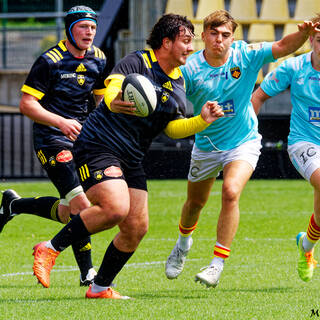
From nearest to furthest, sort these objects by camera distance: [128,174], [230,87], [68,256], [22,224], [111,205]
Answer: [111,205] < [128,174] < [230,87] < [68,256] < [22,224]

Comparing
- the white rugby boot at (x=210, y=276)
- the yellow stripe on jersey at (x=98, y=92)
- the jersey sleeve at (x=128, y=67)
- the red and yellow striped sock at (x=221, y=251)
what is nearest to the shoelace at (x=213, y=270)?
the white rugby boot at (x=210, y=276)

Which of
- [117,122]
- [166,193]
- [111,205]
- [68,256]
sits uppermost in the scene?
[117,122]

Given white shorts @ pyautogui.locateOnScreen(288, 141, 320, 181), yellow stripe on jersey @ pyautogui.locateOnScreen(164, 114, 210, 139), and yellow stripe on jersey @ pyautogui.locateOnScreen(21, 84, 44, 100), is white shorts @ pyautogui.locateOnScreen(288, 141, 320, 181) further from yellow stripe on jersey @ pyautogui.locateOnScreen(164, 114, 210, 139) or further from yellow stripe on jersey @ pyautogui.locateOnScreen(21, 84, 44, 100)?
yellow stripe on jersey @ pyautogui.locateOnScreen(21, 84, 44, 100)

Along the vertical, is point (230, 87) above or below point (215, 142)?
above

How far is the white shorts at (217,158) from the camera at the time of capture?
23.1ft

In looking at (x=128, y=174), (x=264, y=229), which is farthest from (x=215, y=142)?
(x=264, y=229)

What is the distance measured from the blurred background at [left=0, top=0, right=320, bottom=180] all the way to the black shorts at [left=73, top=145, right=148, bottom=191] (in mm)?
11373

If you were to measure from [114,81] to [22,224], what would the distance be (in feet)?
19.5

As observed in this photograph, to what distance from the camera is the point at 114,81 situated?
19.2 ft

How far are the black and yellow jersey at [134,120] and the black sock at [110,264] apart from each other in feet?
2.17

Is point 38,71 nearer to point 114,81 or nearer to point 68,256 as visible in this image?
point 114,81

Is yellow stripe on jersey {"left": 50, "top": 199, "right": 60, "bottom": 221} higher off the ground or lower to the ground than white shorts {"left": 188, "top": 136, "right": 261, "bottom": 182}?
lower

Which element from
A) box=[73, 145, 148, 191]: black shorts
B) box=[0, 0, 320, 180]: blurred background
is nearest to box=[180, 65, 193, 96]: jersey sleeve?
box=[73, 145, 148, 191]: black shorts

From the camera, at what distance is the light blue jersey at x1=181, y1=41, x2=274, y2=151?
7047mm
